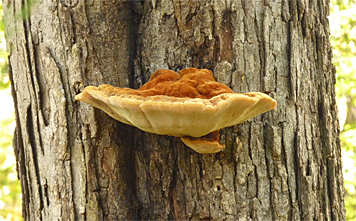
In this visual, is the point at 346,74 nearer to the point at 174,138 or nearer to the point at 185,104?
the point at 174,138

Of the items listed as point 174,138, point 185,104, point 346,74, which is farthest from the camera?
point 346,74

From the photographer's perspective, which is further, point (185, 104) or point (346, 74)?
point (346, 74)

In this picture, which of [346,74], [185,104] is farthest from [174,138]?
[346,74]

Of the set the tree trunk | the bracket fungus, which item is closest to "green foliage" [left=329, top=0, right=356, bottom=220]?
the tree trunk

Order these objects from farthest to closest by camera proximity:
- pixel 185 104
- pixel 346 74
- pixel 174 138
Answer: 1. pixel 346 74
2. pixel 174 138
3. pixel 185 104

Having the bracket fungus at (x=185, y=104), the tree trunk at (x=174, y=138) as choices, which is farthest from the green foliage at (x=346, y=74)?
the bracket fungus at (x=185, y=104)

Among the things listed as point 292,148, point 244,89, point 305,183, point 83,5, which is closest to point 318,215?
point 305,183
